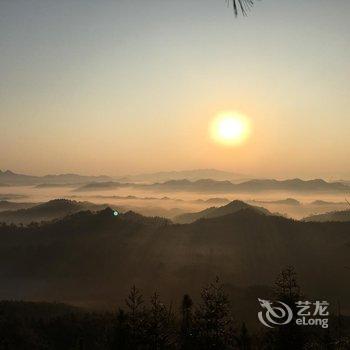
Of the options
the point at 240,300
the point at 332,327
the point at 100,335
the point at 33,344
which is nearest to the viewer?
the point at 33,344

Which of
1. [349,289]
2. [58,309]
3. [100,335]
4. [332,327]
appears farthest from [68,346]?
[349,289]

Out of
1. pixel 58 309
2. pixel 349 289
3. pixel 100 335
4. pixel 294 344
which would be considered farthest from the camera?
pixel 349 289

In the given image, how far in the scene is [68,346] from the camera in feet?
314

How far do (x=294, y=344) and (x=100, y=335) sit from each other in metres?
63.9

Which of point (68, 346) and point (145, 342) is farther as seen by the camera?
point (68, 346)

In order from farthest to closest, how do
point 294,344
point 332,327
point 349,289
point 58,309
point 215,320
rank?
point 349,289
point 58,309
point 332,327
point 294,344
point 215,320

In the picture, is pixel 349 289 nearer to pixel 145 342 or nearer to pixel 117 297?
pixel 117 297

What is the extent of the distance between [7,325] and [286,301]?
233ft

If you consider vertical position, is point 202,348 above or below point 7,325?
above

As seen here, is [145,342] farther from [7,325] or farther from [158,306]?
[7,325]

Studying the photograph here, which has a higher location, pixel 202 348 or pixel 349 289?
pixel 202 348

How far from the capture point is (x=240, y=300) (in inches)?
6378

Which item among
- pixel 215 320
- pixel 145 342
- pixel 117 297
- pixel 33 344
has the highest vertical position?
pixel 215 320

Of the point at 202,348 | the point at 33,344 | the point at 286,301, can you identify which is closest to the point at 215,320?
the point at 202,348
